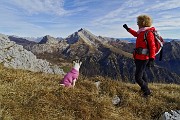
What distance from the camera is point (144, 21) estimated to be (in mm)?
11812

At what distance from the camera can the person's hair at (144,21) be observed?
464 inches

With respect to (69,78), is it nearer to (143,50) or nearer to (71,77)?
(71,77)

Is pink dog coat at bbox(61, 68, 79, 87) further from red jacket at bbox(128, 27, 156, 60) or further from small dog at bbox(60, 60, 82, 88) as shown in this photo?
red jacket at bbox(128, 27, 156, 60)

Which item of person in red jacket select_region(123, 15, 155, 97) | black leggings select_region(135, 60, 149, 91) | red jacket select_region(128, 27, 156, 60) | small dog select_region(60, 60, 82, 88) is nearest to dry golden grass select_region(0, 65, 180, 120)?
black leggings select_region(135, 60, 149, 91)

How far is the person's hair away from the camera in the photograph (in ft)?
38.7

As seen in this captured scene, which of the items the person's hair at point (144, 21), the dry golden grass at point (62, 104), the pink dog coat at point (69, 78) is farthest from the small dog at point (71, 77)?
the person's hair at point (144, 21)

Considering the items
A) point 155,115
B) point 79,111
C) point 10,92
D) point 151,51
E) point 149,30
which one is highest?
point 149,30

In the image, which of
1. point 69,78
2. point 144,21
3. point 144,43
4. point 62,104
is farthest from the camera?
point 144,21

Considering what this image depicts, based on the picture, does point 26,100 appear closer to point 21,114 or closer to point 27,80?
point 21,114

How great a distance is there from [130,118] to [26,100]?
329 cm

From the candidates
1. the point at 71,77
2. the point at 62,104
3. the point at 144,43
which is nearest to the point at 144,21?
the point at 144,43

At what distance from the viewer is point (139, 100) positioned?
36.4ft

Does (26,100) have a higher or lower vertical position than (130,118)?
higher

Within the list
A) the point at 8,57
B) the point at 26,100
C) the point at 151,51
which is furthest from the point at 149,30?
the point at 8,57
